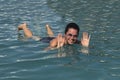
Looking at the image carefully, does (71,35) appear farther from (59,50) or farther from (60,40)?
(59,50)

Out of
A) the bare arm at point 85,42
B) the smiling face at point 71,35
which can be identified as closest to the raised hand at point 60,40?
the smiling face at point 71,35

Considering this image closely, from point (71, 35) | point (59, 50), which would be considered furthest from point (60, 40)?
point (59, 50)

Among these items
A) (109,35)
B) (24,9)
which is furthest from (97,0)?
(109,35)

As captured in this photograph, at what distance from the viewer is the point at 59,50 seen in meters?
11.2

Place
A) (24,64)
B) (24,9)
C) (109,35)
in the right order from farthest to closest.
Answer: (24,9) < (109,35) < (24,64)

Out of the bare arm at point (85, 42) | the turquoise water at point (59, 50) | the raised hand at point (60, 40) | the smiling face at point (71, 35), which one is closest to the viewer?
the turquoise water at point (59, 50)

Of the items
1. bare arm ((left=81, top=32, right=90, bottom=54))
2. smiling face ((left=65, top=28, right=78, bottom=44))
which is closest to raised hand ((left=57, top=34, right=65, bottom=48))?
smiling face ((left=65, top=28, right=78, bottom=44))

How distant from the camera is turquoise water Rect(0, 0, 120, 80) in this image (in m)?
9.12

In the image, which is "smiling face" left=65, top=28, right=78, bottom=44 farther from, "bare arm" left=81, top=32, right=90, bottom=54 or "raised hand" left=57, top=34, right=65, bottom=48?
"bare arm" left=81, top=32, right=90, bottom=54

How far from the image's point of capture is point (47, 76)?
8844mm

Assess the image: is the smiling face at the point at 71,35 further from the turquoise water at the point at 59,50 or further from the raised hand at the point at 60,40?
the turquoise water at the point at 59,50

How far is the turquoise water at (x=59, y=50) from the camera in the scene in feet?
29.9

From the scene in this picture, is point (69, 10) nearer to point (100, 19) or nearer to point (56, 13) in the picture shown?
point (56, 13)

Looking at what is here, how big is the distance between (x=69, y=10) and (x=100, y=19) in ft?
10.6
